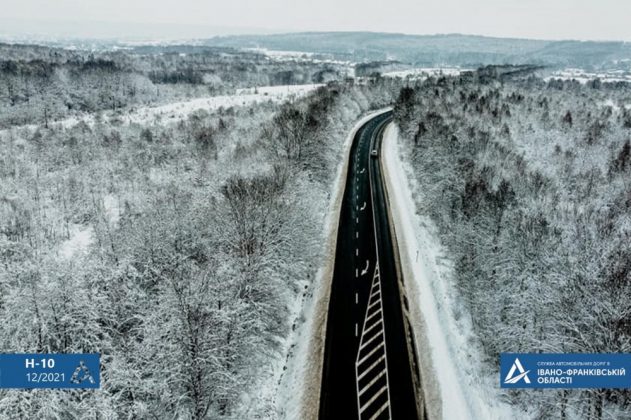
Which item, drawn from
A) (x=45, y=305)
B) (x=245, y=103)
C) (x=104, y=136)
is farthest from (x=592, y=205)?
(x=245, y=103)

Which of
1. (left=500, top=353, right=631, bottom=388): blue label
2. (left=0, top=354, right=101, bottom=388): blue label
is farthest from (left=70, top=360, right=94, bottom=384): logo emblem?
(left=500, top=353, right=631, bottom=388): blue label

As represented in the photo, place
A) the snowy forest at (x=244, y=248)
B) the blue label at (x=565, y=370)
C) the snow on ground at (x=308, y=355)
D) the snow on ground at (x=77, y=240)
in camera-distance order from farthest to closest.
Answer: the snow on ground at (x=77, y=240) < the snow on ground at (x=308, y=355) < the blue label at (x=565, y=370) < the snowy forest at (x=244, y=248)

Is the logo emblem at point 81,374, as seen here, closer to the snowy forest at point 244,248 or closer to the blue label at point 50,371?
the blue label at point 50,371

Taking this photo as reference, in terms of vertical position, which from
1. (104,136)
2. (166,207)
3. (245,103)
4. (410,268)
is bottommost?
(410,268)

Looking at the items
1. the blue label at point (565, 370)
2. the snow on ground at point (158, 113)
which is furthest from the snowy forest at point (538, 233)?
the snow on ground at point (158, 113)

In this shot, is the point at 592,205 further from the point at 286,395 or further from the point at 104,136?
the point at 104,136

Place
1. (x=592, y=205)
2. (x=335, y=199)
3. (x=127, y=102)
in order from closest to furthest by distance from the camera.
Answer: (x=592, y=205)
(x=335, y=199)
(x=127, y=102)

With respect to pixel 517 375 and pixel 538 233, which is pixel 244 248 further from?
pixel 538 233
